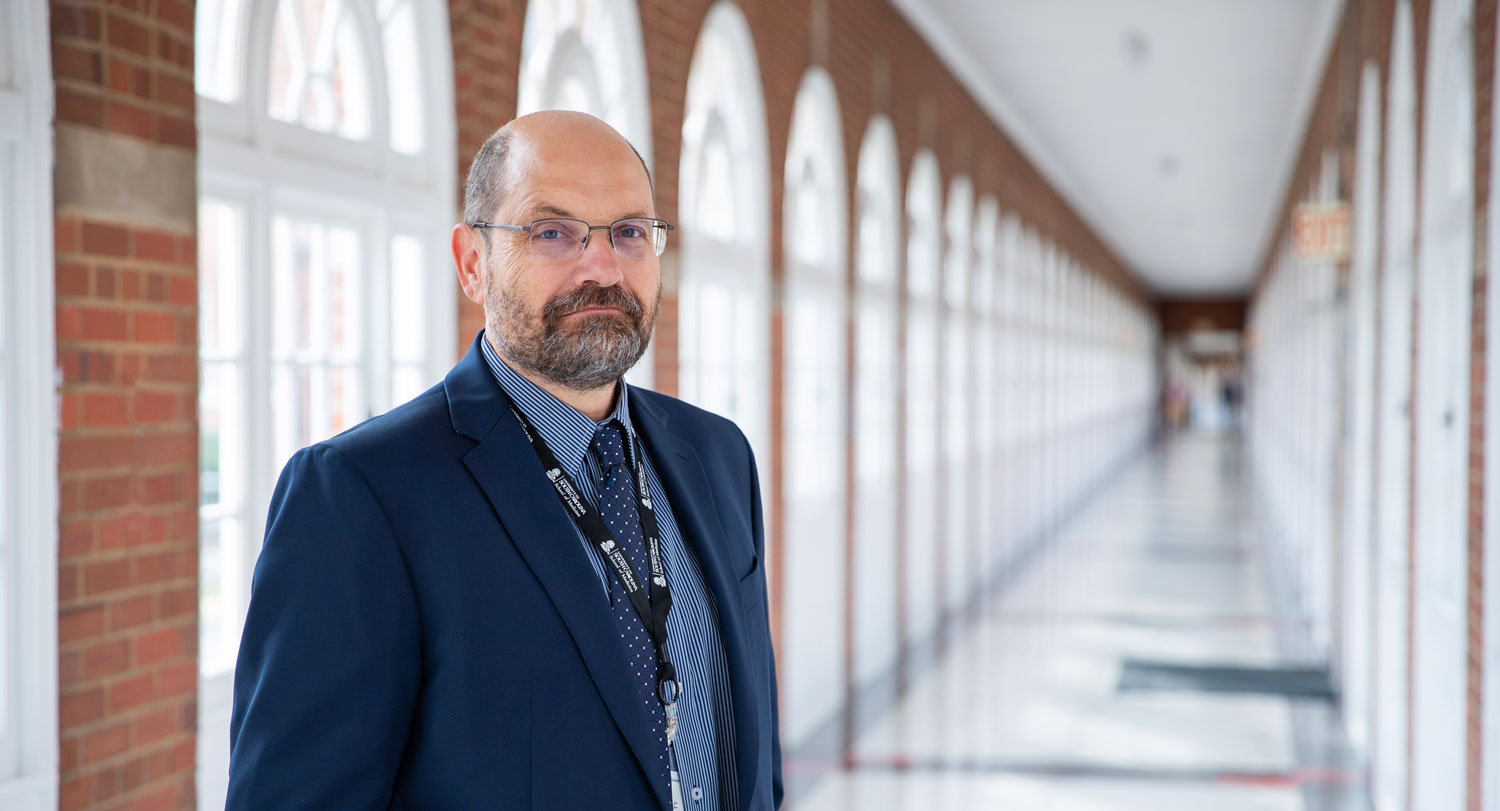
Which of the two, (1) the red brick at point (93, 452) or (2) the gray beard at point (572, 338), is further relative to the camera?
(1) the red brick at point (93, 452)

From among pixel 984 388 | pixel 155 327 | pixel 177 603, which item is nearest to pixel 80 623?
pixel 177 603

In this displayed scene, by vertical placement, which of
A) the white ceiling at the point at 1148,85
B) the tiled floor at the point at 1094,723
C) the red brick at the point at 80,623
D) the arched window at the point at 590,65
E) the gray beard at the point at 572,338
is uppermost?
the white ceiling at the point at 1148,85

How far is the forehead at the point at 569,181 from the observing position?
1314mm

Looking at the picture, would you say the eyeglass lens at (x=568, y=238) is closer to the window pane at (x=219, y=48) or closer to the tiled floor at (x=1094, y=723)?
the window pane at (x=219, y=48)

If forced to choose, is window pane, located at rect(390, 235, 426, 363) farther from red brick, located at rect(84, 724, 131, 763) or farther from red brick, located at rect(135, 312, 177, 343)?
red brick, located at rect(84, 724, 131, 763)

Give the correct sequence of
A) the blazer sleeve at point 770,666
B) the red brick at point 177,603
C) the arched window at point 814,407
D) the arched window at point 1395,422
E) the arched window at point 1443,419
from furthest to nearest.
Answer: the arched window at point 814,407, the arched window at point 1395,422, the arched window at point 1443,419, the red brick at point 177,603, the blazer sleeve at point 770,666

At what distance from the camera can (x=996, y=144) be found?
1052cm

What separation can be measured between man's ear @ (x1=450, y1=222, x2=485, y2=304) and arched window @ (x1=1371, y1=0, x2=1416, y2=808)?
12.2 feet

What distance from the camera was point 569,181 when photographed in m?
1.32

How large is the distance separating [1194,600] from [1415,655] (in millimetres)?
4763

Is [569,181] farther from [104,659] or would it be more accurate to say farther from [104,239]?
[104,659]

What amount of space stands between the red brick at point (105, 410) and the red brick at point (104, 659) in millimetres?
348

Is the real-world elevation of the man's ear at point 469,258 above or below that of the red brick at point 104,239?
below

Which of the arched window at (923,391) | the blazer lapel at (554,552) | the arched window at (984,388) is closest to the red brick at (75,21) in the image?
the blazer lapel at (554,552)
